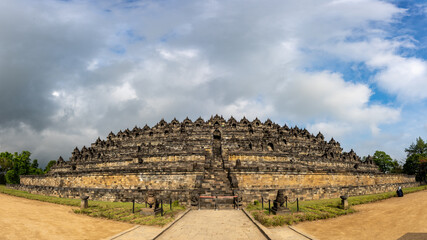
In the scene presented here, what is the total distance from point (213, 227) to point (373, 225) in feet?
30.1

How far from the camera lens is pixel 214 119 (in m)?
45.7

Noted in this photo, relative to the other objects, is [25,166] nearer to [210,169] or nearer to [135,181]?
[135,181]

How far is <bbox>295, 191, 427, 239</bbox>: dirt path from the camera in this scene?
1106cm

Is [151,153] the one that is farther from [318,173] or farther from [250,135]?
[318,173]

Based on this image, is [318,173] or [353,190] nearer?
[353,190]

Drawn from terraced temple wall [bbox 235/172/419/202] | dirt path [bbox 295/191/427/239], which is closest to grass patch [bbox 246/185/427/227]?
dirt path [bbox 295/191/427/239]

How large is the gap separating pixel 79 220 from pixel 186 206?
25.5ft

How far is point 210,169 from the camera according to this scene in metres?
24.4

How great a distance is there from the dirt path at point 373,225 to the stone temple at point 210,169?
20.7 feet

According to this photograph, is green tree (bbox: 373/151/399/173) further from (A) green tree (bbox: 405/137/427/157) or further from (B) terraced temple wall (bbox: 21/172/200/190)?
(B) terraced temple wall (bbox: 21/172/200/190)

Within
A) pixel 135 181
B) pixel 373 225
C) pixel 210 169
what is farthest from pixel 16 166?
pixel 373 225

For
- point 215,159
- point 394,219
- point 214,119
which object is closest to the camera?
point 394,219

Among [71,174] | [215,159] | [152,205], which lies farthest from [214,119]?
[152,205]

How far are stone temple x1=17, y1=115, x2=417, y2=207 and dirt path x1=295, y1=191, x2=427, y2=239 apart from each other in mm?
6318
